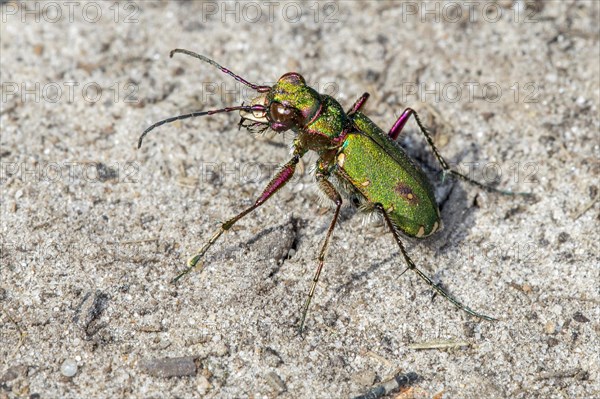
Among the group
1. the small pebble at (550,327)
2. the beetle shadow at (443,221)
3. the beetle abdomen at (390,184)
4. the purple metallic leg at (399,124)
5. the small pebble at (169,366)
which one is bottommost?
the small pebble at (169,366)

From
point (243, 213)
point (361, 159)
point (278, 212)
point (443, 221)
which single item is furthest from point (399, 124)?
point (243, 213)

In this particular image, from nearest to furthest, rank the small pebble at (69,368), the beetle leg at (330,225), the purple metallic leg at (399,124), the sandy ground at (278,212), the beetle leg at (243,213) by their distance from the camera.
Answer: the small pebble at (69,368), the sandy ground at (278,212), the beetle leg at (330,225), the beetle leg at (243,213), the purple metallic leg at (399,124)

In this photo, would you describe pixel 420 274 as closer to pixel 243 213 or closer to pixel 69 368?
pixel 243 213

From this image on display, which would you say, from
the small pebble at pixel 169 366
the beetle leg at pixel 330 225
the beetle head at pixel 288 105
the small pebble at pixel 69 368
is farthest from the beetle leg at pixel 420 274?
the small pebble at pixel 69 368

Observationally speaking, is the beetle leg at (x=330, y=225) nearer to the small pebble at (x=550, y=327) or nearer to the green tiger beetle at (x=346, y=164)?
the green tiger beetle at (x=346, y=164)

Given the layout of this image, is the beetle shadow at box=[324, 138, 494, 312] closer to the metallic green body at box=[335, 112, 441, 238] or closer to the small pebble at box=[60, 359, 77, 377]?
the metallic green body at box=[335, 112, 441, 238]

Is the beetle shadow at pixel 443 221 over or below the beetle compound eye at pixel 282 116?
below
